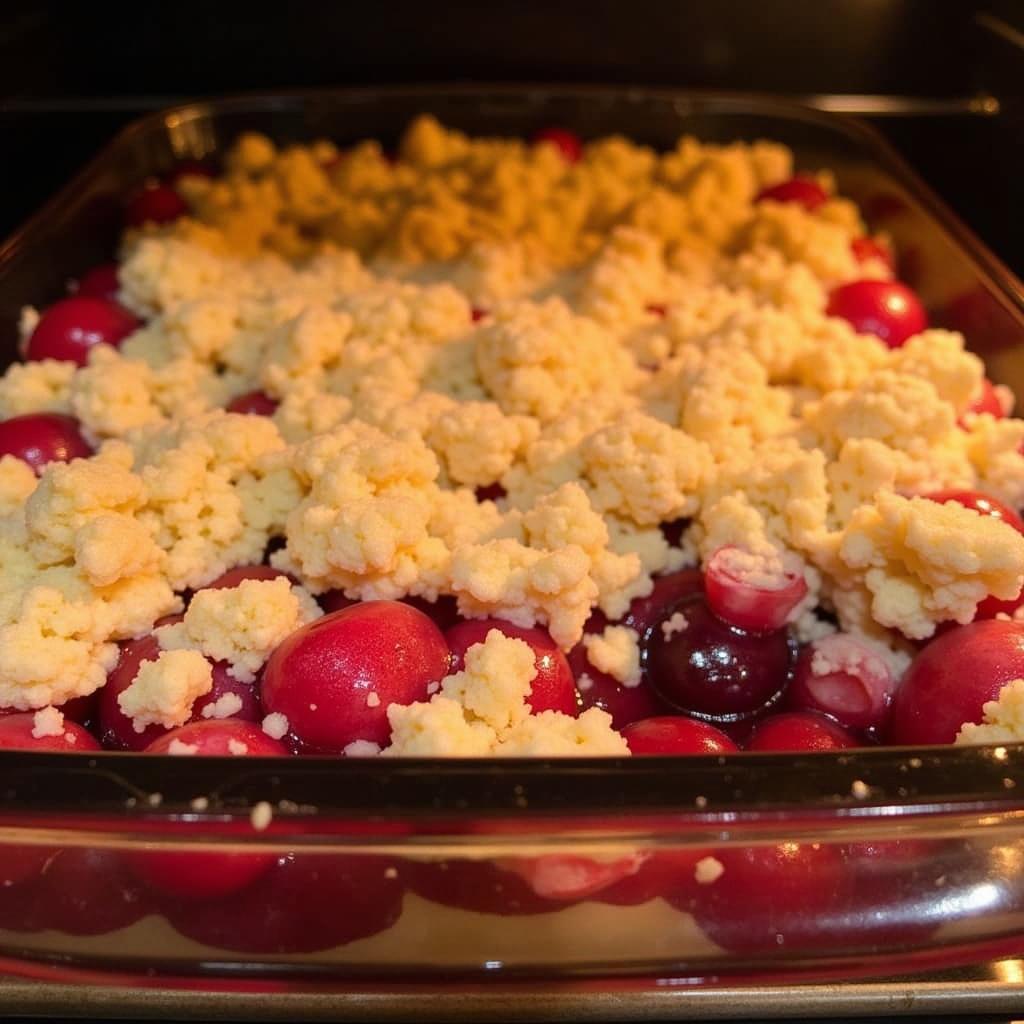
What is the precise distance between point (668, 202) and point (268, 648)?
0.72m

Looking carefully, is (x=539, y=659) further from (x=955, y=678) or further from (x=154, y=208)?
(x=154, y=208)

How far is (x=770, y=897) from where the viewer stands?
0.54 meters

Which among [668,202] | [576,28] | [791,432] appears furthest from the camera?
[576,28]

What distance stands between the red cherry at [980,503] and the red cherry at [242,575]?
435mm

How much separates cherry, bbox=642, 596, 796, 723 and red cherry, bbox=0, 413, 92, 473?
17.9 inches

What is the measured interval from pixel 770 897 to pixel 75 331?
0.74 meters

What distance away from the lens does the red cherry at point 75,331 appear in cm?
94

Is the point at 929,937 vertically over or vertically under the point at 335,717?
under

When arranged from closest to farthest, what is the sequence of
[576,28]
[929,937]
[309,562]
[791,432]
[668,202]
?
[929,937] < [309,562] < [791,432] < [668,202] < [576,28]

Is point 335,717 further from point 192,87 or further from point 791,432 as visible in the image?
point 192,87

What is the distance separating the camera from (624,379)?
35.1 inches

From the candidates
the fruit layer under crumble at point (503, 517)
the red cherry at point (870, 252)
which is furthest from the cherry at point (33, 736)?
the red cherry at point (870, 252)

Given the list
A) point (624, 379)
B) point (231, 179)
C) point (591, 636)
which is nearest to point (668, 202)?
point (624, 379)

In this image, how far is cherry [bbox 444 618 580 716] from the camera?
2.02 ft
